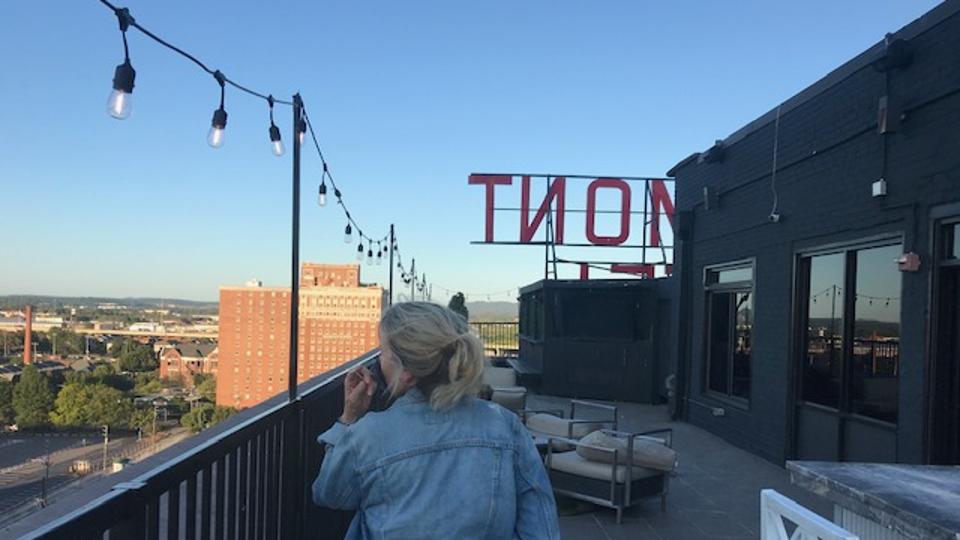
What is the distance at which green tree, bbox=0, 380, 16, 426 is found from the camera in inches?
678

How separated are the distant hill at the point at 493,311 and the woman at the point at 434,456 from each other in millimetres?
18370

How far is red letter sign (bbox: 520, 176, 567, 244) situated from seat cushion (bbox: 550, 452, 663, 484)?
29.1ft

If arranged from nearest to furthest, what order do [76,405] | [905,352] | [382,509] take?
[382,509]
[905,352]
[76,405]

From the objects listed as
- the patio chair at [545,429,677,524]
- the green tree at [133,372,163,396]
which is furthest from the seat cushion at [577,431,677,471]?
the green tree at [133,372,163,396]

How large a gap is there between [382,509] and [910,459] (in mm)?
5061

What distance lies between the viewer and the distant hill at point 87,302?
60.7ft

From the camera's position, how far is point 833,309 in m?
6.75

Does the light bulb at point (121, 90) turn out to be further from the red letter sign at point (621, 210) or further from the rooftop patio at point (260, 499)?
the red letter sign at point (621, 210)

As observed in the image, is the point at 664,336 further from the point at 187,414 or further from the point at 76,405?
the point at 76,405

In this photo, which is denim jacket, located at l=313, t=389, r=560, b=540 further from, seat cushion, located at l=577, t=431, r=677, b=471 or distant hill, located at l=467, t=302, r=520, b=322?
distant hill, located at l=467, t=302, r=520, b=322

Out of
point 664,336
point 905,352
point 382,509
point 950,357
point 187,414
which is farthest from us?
point 187,414

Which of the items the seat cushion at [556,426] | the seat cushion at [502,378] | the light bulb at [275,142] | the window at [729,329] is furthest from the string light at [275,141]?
the seat cushion at [502,378]

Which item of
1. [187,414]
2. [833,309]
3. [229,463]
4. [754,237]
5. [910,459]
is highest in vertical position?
[754,237]

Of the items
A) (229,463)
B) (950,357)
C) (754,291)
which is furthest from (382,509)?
(754,291)
